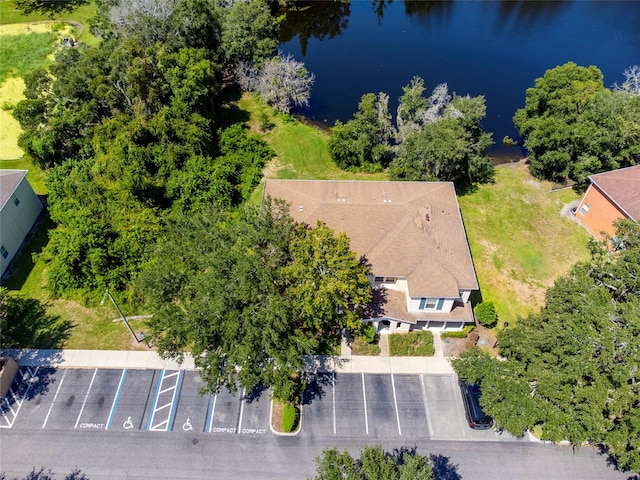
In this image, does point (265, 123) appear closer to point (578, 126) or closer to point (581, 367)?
point (578, 126)

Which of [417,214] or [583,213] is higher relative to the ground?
[417,214]

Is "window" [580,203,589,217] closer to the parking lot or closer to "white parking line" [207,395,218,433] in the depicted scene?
the parking lot

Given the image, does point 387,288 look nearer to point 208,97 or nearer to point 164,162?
point 164,162

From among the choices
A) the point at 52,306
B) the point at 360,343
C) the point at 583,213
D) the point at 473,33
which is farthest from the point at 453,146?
the point at 473,33

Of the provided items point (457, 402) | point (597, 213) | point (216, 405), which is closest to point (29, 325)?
point (216, 405)

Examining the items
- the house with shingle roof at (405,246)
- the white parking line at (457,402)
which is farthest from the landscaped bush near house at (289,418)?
the white parking line at (457,402)

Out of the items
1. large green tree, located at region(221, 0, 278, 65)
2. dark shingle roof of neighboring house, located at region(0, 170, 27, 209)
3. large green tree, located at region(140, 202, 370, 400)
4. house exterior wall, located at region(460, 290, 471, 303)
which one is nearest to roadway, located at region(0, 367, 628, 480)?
large green tree, located at region(140, 202, 370, 400)
